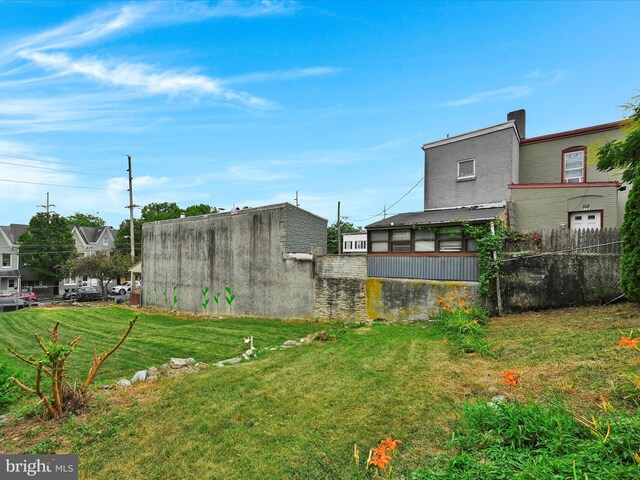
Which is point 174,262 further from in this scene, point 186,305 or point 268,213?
point 268,213

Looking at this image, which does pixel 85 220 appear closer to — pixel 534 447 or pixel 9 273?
pixel 9 273

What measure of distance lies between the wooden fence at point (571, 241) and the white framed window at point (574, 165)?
301 inches

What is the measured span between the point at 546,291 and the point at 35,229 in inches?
1915

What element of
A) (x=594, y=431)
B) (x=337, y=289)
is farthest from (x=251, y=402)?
(x=337, y=289)

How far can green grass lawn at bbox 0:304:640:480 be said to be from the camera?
4039 millimetres

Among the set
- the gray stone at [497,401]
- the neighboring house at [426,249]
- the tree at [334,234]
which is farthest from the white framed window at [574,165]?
the tree at [334,234]

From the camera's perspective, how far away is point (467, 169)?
16.8m

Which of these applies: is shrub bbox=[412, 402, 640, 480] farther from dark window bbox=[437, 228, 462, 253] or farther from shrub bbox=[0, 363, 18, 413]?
dark window bbox=[437, 228, 462, 253]

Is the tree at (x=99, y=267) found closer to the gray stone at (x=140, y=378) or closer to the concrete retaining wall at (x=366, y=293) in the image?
the concrete retaining wall at (x=366, y=293)

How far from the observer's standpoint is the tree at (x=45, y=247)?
36.9 meters

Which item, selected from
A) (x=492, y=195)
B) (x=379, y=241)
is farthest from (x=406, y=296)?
(x=492, y=195)

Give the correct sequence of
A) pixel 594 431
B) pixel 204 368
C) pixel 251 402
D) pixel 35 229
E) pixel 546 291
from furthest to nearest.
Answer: pixel 35 229 → pixel 546 291 → pixel 204 368 → pixel 251 402 → pixel 594 431

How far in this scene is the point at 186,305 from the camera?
20.1 m

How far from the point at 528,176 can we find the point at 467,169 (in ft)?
11.2
